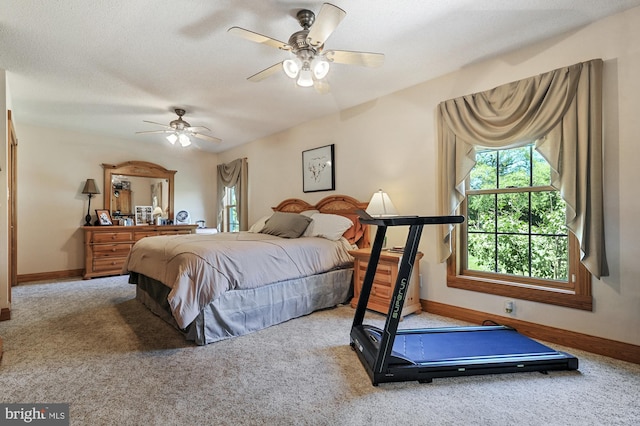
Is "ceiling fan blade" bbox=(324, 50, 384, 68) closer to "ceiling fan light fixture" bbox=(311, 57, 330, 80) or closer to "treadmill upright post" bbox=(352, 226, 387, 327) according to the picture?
"ceiling fan light fixture" bbox=(311, 57, 330, 80)

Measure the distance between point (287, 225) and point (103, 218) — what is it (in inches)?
142

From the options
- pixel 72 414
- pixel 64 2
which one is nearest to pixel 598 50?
pixel 64 2

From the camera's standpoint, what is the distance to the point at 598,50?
88.4 inches

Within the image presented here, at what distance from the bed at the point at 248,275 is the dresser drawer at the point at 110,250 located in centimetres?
182

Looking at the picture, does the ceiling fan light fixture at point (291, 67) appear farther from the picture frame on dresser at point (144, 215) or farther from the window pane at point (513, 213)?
the picture frame on dresser at point (144, 215)

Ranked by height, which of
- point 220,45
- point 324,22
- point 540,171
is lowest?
point 540,171

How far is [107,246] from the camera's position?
4949 millimetres

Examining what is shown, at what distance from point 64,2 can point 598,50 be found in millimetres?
3743

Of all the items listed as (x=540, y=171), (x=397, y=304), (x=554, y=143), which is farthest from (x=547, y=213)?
(x=397, y=304)

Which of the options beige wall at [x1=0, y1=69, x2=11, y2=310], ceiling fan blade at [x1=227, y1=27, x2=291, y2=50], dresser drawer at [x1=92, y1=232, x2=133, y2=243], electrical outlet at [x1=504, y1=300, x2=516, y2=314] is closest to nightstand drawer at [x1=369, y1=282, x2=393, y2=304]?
electrical outlet at [x1=504, y1=300, x2=516, y2=314]

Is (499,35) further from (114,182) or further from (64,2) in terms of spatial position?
(114,182)

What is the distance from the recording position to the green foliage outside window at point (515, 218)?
2555 millimetres

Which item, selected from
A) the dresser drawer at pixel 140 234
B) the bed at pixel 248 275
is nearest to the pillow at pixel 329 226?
the bed at pixel 248 275

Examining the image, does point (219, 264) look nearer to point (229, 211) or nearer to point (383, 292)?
point (383, 292)
